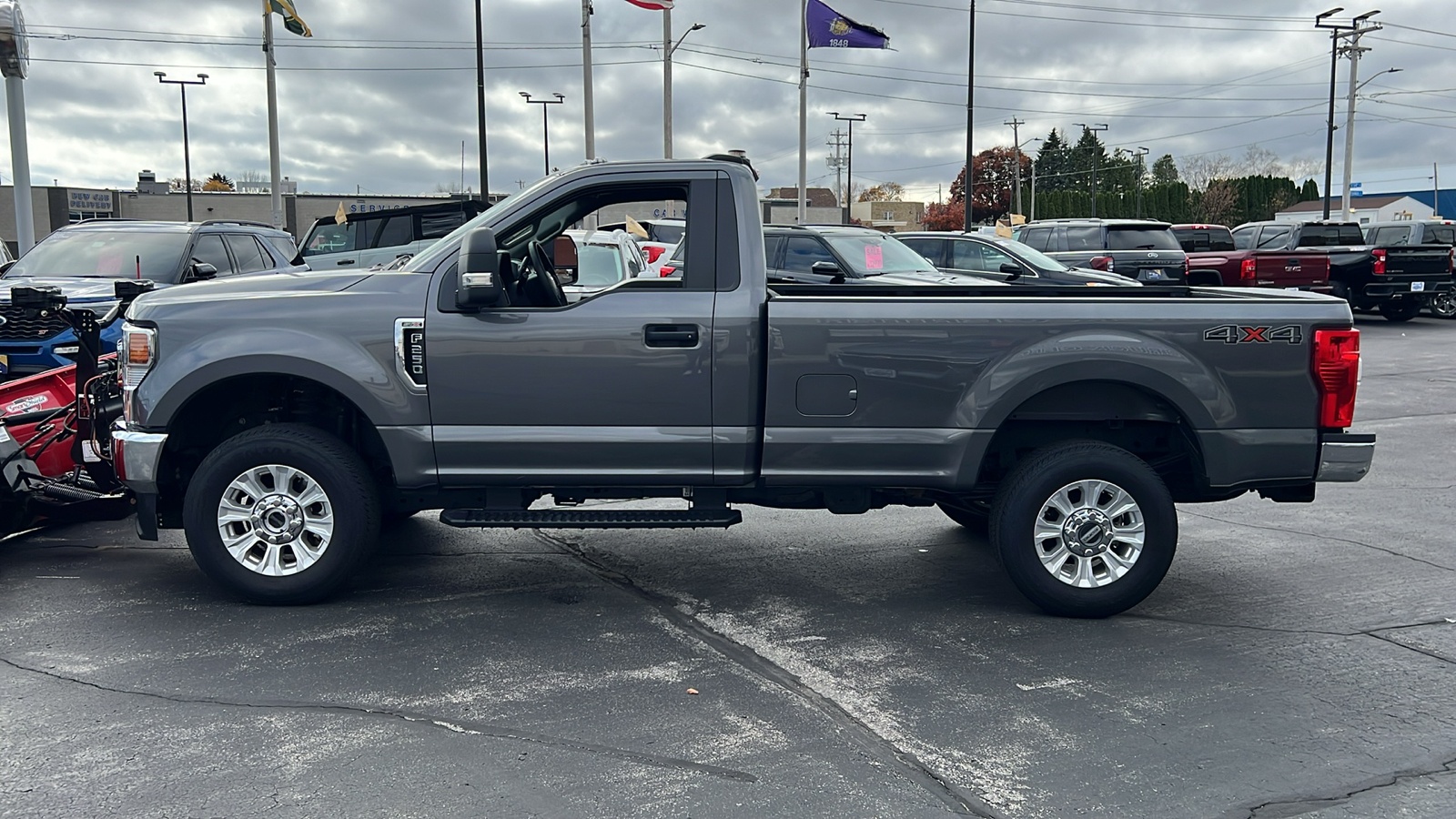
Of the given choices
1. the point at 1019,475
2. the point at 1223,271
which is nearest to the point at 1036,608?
the point at 1019,475

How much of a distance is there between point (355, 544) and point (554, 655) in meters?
1.22

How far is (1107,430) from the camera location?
5.78 meters

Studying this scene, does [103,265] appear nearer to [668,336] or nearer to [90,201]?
[668,336]

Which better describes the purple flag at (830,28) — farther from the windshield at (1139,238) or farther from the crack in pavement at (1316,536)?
the crack in pavement at (1316,536)

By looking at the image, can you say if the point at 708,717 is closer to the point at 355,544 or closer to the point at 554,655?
the point at 554,655

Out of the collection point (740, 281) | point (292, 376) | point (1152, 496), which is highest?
point (740, 281)

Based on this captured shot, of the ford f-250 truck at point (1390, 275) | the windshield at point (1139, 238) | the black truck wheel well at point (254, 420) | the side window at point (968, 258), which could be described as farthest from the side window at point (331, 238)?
the ford f-250 truck at point (1390, 275)

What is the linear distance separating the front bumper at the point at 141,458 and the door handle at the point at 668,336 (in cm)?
233

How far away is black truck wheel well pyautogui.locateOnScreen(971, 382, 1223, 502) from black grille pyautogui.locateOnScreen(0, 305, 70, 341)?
7.96 m

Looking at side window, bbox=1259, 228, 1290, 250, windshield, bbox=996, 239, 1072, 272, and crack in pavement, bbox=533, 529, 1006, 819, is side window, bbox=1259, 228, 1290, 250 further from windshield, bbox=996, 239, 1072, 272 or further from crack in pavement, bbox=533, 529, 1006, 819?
crack in pavement, bbox=533, 529, 1006, 819

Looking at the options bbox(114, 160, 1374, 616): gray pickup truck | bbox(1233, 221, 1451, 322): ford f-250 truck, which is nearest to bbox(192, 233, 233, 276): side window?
bbox(114, 160, 1374, 616): gray pickup truck

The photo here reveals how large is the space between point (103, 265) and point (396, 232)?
5.34 metres

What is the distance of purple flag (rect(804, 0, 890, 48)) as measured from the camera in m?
31.9

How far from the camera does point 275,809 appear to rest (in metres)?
3.51
